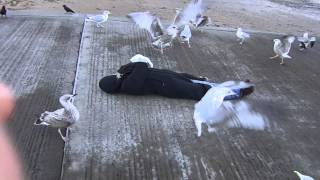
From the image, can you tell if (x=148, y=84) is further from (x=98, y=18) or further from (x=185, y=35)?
(x=98, y=18)

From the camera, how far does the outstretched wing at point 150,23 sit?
8.41m

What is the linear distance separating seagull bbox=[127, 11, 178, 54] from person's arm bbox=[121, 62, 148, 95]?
2.06 meters

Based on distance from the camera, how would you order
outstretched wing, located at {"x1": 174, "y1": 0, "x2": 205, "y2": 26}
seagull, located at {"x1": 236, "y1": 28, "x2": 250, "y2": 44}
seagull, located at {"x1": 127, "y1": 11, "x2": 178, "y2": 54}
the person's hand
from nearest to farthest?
the person's hand, seagull, located at {"x1": 127, "y1": 11, "x2": 178, "y2": 54}, seagull, located at {"x1": 236, "y1": 28, "x2": 250, "y2": 44}, outstretched wing, located at {"x1": 174, "y1": 0, "x2": 205, "y2": 26}

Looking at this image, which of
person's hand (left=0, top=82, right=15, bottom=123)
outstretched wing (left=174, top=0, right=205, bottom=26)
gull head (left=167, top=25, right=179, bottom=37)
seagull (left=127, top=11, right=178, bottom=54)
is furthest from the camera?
outstretched wing (left=174, top=0, right=205, bottom=26)

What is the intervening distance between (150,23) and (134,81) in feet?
9.93

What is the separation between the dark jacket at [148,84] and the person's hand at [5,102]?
1.07m

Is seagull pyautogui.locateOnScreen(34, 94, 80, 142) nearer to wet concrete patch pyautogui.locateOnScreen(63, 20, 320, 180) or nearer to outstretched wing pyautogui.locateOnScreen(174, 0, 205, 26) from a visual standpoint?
wet concrete patch pyautogui.locateOnScreen(63, 20, 320, 180)

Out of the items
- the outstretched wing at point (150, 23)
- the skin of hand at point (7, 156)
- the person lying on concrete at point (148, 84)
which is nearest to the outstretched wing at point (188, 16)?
the outstretched wing at point (150, 23)

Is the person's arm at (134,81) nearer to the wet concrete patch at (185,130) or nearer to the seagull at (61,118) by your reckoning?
the wet concrete patch at (185,130)

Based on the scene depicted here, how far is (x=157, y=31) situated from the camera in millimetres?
8438

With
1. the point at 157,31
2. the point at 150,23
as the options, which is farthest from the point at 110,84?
the point at 150,23

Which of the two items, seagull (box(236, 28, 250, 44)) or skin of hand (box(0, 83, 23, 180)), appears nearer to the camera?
skin of hand (box(0, 83, 23, 180))

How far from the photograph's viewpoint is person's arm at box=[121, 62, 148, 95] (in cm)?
586

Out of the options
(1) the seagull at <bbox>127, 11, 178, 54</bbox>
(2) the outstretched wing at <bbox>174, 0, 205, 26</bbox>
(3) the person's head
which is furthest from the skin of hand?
(2) the outstretched wing at <bbox>174, 0, 205, 26</bbox>
